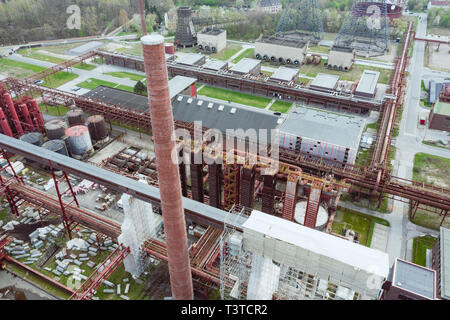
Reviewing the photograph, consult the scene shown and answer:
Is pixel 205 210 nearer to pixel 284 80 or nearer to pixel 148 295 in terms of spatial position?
pixel 148 295

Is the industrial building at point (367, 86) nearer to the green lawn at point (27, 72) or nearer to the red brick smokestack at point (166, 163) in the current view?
the red brick smokestack at point (166, 163)

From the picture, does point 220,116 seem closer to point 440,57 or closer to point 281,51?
point 281,51

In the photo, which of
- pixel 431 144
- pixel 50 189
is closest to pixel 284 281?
pixel 50 189

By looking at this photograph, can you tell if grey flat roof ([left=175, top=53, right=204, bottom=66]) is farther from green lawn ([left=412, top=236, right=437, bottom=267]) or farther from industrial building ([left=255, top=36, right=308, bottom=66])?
green lawn ([left=412, top=236, right=437, bottom=267])

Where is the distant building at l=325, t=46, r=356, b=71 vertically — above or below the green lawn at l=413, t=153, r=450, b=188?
above

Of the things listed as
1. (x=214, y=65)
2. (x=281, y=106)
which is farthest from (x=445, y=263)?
(x=214, y=65)

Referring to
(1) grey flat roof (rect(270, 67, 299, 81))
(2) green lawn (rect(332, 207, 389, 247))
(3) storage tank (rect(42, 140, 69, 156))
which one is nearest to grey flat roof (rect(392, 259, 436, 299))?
(2) green lawn (rect(332, 207, 389, 247))
